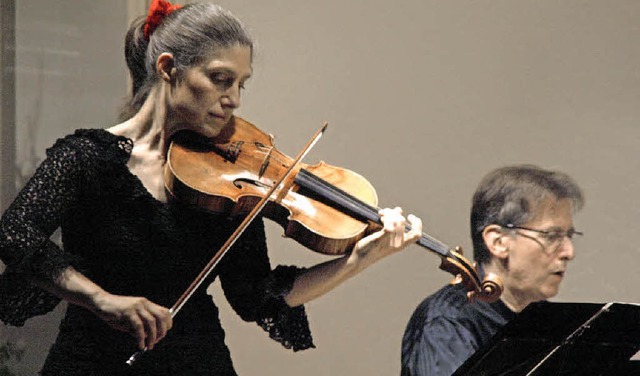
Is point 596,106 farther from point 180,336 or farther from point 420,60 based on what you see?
point 180,336

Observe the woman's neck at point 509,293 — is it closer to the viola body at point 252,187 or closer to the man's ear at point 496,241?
the man's ear at point 496,241

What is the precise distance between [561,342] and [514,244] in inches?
29.1

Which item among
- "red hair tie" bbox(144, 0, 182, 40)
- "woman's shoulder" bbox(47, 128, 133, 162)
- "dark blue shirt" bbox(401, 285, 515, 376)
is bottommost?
"dark blue shirt" bbox(401, 285, 515, 376)

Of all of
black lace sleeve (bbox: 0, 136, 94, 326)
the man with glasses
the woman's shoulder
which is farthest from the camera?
the man with glasses

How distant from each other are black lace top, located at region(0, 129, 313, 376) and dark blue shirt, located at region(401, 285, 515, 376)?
1.77 feet

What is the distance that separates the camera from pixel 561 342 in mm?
1904

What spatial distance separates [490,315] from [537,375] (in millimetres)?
516

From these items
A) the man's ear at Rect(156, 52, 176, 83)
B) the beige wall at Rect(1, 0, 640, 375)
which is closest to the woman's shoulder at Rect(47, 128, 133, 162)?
the man's ear at Rect(156, 52, 176, 83)

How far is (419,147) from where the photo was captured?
333 centimetres

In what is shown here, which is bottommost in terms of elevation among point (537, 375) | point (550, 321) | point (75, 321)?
point (75, 321)

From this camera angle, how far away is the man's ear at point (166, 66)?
6.45ft

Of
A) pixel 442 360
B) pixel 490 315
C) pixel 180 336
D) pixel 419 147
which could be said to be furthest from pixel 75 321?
pixel 419 147

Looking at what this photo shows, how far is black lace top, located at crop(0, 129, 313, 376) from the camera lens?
1806 mm

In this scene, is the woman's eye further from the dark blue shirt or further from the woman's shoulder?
the dark blue shirt
